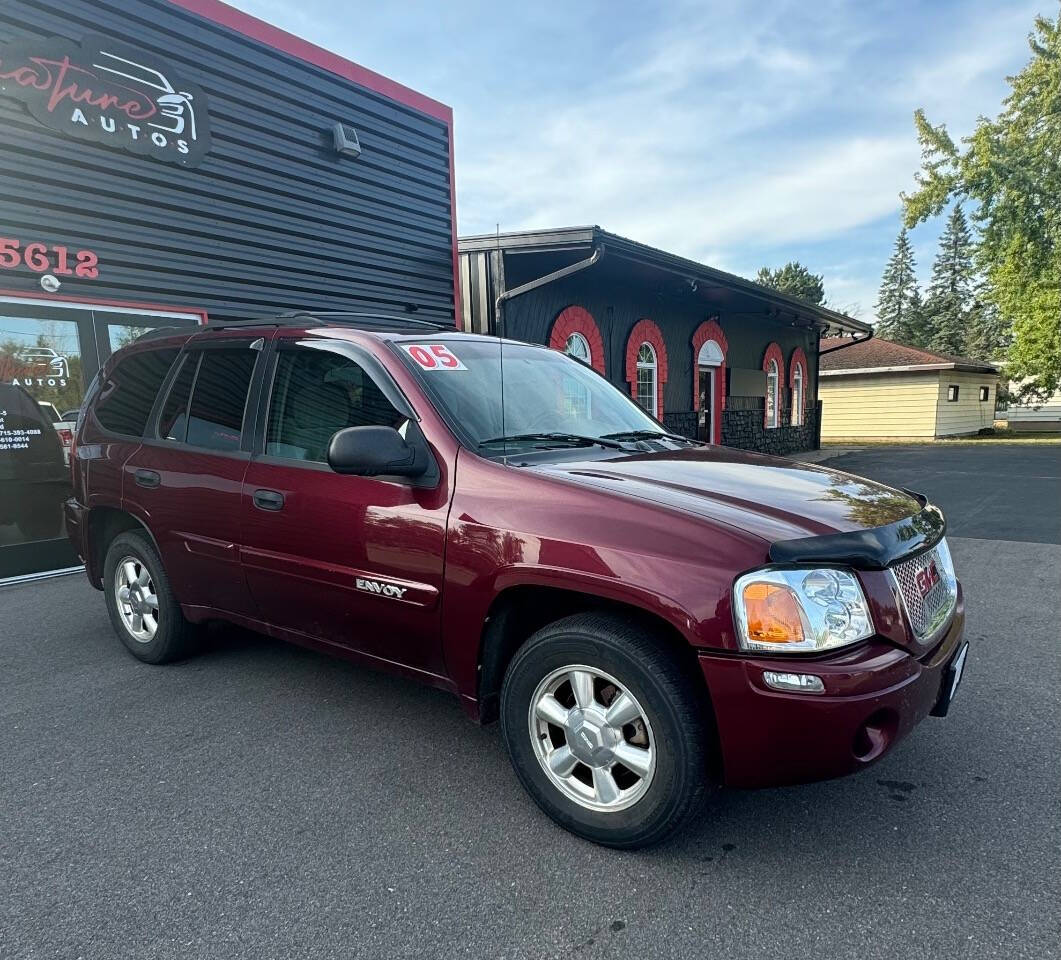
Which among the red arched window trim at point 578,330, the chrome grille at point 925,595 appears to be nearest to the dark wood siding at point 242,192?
the red arched window trim at point 578,330

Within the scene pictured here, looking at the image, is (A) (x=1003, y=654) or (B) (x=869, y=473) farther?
(B) (x=869, y=473)

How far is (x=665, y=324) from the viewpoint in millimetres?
14633

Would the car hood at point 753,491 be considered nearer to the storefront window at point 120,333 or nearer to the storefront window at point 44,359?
the storefront window at point 44,359

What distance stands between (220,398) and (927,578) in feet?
10.9

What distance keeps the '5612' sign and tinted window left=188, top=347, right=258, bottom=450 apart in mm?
3591

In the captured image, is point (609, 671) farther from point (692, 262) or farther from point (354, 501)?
point (692, 262)

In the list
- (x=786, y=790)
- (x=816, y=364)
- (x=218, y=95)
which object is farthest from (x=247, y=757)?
(x=816, y=364)

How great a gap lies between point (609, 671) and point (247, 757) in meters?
1.76

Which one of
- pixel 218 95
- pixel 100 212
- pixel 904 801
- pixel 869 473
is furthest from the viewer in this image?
pixel 869 473

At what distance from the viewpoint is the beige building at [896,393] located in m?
27.6

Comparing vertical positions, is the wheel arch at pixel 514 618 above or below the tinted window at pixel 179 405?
below

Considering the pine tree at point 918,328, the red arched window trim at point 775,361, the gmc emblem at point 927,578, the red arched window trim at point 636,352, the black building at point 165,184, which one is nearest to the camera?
the gmc emblem at point 927,578

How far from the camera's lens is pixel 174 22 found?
22.6 feet

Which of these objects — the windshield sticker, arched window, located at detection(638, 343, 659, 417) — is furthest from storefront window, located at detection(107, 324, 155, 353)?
arched window, located at detection(638, 343, 659, 417)
